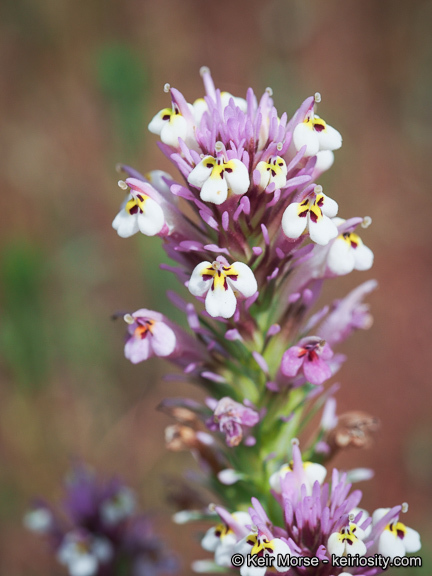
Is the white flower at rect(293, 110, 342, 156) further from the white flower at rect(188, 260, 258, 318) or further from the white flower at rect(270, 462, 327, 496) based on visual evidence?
the white flower at rect(270, 462, 327, 496)

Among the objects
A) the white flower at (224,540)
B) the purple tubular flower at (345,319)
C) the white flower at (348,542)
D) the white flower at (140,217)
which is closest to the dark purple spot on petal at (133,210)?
the white flower at (140,217)

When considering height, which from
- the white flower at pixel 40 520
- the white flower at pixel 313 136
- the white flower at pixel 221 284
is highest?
the white flower at pixel 313 136

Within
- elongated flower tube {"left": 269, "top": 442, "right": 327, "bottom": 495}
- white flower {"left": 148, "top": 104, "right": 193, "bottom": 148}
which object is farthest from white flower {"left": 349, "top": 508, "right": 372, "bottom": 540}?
white flower {"left": 148, "top": 104, "right": 193, "bottom": 148}

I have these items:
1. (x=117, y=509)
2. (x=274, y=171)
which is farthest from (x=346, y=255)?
(x=117, y=509)

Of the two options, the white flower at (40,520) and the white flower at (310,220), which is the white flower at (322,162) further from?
the white flower at (40,520)

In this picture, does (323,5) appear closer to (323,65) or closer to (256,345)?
(323,65)

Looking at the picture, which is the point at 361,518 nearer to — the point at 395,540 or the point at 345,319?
the point at 395,540
